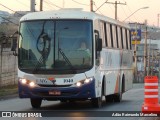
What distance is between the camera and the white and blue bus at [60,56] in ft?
59.9

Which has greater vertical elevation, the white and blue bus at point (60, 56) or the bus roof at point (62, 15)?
the bus roof at point (62, 15)

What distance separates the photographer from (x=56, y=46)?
18.5 metres

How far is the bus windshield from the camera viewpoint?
18.4 m

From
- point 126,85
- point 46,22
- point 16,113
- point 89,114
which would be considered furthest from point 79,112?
point 126,85

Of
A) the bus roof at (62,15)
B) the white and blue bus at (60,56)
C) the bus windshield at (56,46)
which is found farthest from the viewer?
the bus roof at (62,15)

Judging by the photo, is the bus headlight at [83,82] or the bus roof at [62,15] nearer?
the bus headlight at [83,82]

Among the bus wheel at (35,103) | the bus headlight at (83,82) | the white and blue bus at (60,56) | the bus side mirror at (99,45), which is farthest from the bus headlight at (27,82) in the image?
the bus side mirror at (99,45)

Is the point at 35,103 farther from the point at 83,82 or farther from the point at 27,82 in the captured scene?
the point at 83,82

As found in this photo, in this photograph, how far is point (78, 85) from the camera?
18.3 m

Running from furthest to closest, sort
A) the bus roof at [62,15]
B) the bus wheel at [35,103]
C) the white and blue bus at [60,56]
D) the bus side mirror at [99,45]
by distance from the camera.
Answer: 1. the bus wheel at [35,103]
2. the bus roof at [62,15]
3. the bus side mirror at [99,45]
4. the white and blue bus at [60,56]

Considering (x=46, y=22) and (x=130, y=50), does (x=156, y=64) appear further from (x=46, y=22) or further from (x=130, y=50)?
(x=46, y=22)

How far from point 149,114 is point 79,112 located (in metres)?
3.09

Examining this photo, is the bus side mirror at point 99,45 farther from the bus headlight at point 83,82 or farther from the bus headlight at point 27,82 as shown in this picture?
the bus headlight at point 27,82

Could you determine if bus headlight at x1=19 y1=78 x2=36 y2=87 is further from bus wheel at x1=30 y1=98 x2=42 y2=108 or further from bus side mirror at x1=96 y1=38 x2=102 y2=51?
bus side mirror at x1=96 y1=38 x2=102 y2=51
